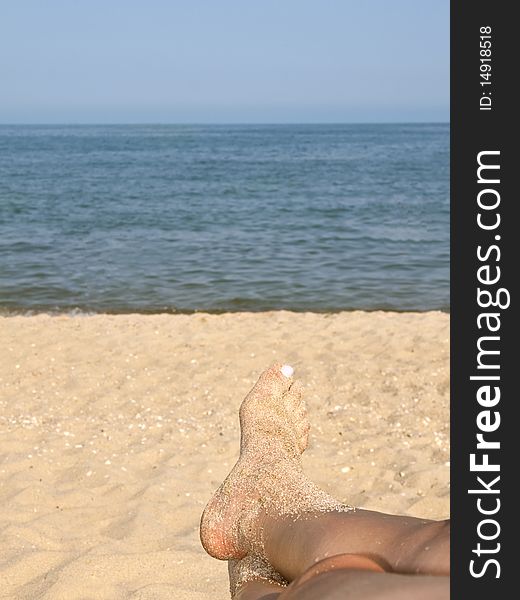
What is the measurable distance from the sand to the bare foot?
0.33 meters

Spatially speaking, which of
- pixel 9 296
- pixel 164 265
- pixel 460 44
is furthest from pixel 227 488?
pixel 164 265

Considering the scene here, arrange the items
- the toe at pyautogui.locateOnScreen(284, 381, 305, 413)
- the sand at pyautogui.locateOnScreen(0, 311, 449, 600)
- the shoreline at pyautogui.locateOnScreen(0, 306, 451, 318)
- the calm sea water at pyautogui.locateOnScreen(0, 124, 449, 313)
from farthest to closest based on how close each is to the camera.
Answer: the calm sea water at pyautogui.locateOnScreen(0, 124, 449, 313), the shoreline at pyautogui.locateOnScreen(0, 306, 451, 318), the toe at pyautogui.locateOnScreen(284, 381, 305, 413), the sand at pyautogui.locateOnScreen(0, 311, 449, 600)

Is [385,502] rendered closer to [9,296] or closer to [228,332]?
[228,332]

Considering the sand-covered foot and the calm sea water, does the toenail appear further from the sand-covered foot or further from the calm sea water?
the calm sea water

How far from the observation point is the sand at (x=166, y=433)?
276 centimetres

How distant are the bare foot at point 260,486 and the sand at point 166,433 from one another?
0.33 m

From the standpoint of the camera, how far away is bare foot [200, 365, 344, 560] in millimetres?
2160

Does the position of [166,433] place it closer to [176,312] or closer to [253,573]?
[253,573]

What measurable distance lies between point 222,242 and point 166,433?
27.9 feet

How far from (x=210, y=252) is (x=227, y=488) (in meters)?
9.14

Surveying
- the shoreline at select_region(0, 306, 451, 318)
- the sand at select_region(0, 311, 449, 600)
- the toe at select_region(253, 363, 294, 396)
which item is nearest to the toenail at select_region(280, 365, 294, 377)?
the toe at select_region(253, 363, 294, 396)

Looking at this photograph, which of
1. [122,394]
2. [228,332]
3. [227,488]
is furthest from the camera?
[228,332]

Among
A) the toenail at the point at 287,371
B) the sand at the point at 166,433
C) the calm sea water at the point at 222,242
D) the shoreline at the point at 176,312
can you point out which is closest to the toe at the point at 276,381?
the toenail at the point at 287,371

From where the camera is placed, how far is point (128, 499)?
10.8 feet
